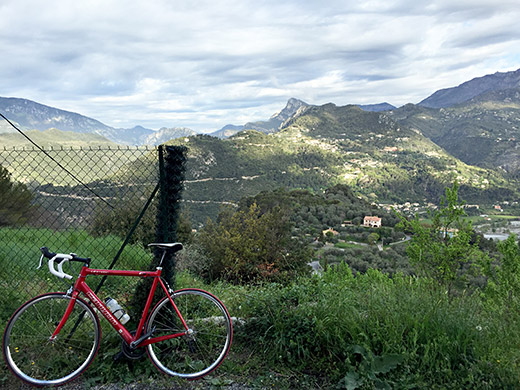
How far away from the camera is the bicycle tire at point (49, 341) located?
9.28 feet

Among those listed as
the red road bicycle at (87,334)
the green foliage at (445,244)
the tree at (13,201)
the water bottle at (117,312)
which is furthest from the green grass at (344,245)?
the water bottle at (117,312)

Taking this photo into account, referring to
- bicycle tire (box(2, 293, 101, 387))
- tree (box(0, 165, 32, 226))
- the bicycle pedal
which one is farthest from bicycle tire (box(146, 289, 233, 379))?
tree (box(0, 165, 32, 226))

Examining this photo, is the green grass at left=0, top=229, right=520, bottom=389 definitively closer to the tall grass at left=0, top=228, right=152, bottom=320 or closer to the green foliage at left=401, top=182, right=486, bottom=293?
the tall grass at left=0, top=228, right=152, bottom=320

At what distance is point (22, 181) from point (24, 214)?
0.90 meters

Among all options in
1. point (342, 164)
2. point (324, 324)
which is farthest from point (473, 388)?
point (342, 164)

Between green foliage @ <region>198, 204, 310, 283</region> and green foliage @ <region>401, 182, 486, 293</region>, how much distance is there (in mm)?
3260

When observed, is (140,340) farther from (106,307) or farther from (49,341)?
(49,341)

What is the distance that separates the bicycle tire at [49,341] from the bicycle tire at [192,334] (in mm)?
517

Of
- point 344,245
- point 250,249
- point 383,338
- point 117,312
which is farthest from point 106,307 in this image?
point 344,245

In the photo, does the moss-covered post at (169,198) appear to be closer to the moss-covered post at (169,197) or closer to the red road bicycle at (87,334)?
the moss-covered post at (169,197)

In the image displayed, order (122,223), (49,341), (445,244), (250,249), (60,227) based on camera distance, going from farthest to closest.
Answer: (250,249), (122,223), (60,227), (445,244), (49,341)

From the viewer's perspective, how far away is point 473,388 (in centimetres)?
257

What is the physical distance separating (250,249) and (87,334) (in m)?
6.75

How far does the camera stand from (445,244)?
661 cm
